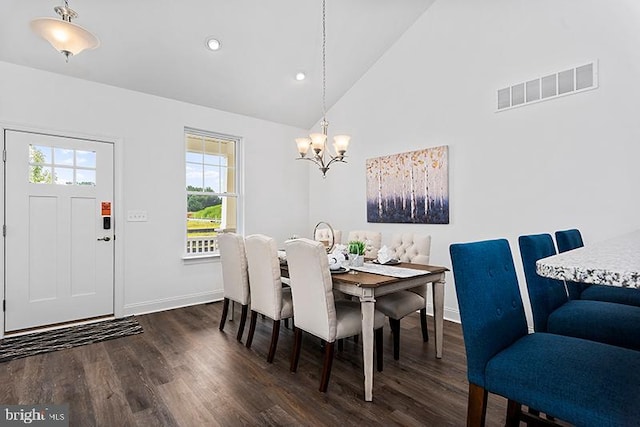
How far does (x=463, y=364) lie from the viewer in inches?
102

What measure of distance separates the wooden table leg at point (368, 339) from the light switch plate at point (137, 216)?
10.0 ft

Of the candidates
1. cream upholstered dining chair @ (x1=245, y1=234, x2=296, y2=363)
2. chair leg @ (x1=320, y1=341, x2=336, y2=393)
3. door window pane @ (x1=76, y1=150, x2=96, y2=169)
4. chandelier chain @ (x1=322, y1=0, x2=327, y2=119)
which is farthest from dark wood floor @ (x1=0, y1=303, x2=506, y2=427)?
chandelier chain @ (x1=322, y1=0, x2=327, y2=119)

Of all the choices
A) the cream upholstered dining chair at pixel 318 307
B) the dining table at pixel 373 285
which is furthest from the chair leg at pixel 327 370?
the dining table at pixel 373 285

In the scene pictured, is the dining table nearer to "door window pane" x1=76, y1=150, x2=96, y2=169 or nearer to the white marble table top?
the white marble table top

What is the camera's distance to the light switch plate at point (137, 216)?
390cm

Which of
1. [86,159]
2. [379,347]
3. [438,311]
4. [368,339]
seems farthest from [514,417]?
[86,159]

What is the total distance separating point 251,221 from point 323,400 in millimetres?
3215

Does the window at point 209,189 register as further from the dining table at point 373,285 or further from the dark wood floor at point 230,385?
the dining table at point 373,285

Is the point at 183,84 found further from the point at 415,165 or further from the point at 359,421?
the point at 359,421

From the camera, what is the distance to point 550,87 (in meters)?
3.07

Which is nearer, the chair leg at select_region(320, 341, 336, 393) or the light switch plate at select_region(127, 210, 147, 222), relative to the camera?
the chair leg at select_region(320, 341, 336, 393)

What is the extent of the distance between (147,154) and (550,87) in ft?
14.3

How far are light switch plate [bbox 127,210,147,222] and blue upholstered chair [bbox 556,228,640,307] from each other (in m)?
4.09

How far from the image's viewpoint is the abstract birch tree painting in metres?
3.83
